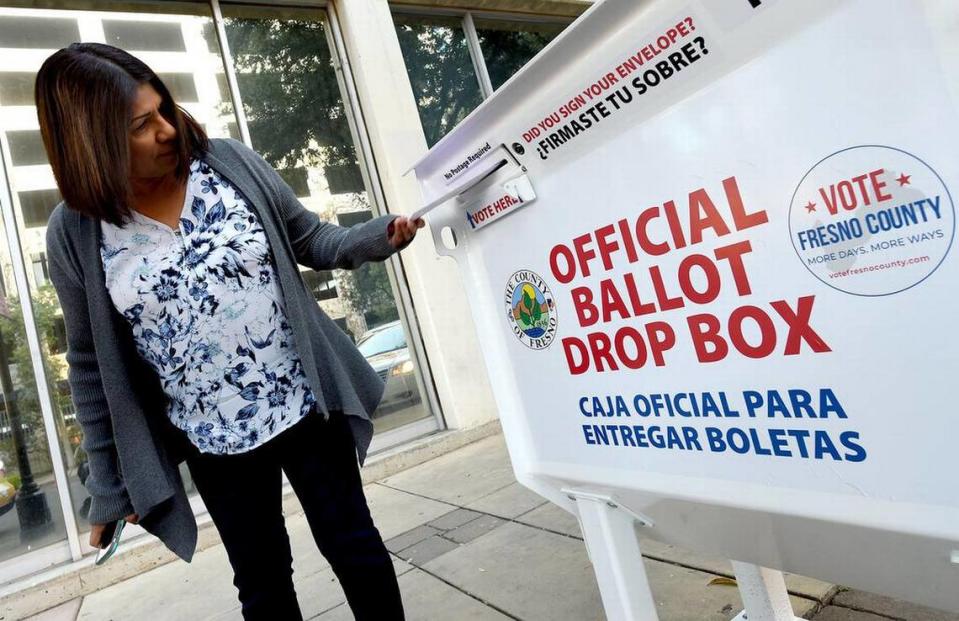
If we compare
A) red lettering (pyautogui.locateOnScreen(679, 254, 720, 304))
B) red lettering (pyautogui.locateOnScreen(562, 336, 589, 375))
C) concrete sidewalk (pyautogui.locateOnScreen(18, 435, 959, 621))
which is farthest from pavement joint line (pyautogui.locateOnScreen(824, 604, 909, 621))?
red lettering (pyautogui.locateOnScreen(679, 254, 720, 304))

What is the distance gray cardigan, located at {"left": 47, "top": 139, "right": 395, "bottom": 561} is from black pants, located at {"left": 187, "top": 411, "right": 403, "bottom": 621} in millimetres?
88

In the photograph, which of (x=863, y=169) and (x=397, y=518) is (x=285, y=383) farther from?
(x=397, y=518)

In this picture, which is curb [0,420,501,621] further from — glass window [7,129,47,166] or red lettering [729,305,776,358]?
red lettering [729,305,776,358]

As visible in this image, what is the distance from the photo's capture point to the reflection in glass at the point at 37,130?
3.75m

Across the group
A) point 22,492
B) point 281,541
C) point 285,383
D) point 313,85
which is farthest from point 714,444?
point 313,85

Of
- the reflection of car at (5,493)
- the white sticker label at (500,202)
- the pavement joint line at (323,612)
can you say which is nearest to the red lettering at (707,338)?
the white sticker label at (500,202)

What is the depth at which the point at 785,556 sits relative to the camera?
972 millimetres

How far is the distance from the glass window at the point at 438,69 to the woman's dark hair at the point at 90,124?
397 centimetres

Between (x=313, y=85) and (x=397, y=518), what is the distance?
3.32 m

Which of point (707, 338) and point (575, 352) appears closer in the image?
point (707, 338)

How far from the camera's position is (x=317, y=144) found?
490 centimetres

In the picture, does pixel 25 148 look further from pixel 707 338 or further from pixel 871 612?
pixel 871 612

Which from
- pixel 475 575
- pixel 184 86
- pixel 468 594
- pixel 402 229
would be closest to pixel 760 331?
pixel 402 229

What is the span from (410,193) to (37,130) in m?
2.45
